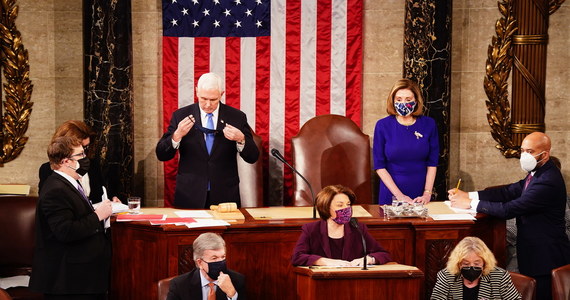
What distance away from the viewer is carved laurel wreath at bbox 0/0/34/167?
29.8 ft

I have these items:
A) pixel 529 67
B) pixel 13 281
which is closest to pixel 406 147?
pixel 529 67

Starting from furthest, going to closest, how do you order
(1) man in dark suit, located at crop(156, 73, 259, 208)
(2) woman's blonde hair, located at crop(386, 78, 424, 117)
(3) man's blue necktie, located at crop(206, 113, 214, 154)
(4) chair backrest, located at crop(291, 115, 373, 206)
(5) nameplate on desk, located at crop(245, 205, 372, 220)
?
(4) chair backrest, located at crop(291, 115, 373, 206) < (2) woman's blonde hair, located at crop(386, 78, 424, 117) < (3) man's blue necktie, located at crop(206, 113, 214, 154) < (1) man in dark suit, located at crop(156, 73, 259, 208) < (5) nameplate on desk, located at crop(245, 205, 372, 220)

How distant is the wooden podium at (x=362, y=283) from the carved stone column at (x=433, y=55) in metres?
3.91

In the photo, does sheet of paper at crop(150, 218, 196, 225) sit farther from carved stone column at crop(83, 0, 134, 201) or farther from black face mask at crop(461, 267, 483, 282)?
carved stone column at crop(83, 0, 134, 201)

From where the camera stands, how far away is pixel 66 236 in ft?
18.0

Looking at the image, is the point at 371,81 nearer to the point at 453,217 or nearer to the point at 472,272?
the point at 453,217

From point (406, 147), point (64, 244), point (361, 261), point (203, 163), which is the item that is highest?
point (406, 147)

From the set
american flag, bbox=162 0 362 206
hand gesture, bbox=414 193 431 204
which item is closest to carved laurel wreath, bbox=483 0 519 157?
american flag, bbox=162 0 362 206

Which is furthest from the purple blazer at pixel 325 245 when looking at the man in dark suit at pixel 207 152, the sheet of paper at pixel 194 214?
the man in dark suit at pixel 207 152

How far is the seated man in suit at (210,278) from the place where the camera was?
5.38 meters

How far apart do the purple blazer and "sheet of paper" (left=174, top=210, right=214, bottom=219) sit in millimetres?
1197

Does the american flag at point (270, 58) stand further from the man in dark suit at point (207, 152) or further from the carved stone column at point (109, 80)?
the man in dark suit at point (207, 152)

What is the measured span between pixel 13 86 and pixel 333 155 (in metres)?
3.44

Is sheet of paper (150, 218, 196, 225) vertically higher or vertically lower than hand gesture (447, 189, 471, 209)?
lower
